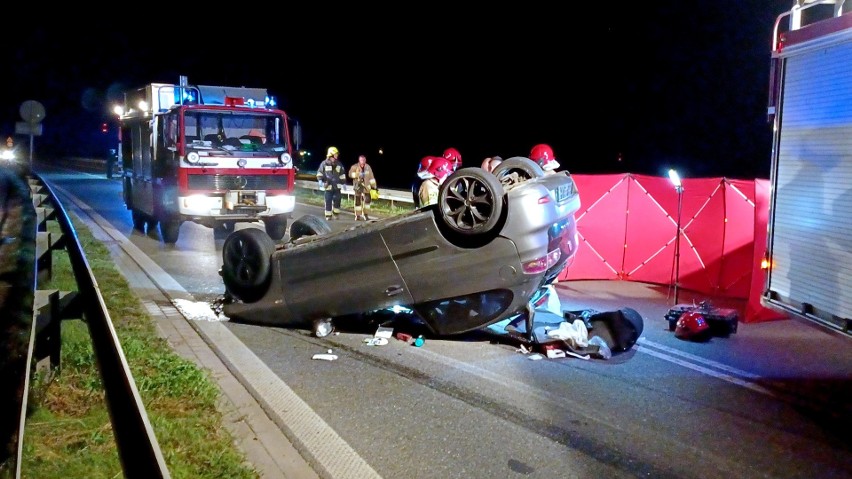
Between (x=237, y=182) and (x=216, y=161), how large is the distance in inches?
21.7

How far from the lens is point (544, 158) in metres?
8.45

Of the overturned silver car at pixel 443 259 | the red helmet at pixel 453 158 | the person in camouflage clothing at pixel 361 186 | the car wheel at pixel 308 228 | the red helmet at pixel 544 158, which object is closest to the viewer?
the overturned silver car at pixel 443 259

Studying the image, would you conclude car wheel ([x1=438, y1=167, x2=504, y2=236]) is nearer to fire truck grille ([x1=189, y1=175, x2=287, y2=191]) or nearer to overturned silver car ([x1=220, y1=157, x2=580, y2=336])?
overturned silver car ([x1=220, y1=157, x2=580, y2=336])

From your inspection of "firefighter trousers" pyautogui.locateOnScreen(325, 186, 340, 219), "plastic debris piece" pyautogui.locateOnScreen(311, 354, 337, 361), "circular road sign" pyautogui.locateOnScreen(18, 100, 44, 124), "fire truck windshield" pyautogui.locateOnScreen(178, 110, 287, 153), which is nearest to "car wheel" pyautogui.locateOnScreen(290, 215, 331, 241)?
"plastic debris piece" pyautogui.locateOnScreen(311, 354, 337, 361)

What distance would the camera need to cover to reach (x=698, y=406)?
5.43 metres

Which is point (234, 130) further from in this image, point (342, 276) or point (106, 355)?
point (106, 355)

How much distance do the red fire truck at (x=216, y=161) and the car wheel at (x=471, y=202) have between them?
7535 millimetres

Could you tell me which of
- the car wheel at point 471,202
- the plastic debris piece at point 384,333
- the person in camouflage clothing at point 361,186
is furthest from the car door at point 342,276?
the person in camouflage clothing at point 361,186

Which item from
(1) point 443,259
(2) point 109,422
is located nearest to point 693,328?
(1) point 443,259

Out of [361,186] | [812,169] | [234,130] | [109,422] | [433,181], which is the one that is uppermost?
[234,130]

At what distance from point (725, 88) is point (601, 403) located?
1906 inches

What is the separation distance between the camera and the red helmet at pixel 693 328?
7.21 m

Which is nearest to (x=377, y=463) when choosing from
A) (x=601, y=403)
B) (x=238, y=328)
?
(x=601, y=403)

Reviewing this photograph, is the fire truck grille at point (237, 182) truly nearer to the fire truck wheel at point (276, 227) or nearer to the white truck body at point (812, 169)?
the fire truck wheel at point (276, 227)
